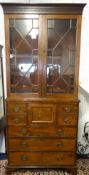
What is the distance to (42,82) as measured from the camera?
211 centimetres

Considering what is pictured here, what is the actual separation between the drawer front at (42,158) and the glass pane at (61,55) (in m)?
0.81

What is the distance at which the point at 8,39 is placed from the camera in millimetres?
2033

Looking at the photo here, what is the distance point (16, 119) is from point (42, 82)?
0.54 m

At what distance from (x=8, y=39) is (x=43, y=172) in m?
1.73

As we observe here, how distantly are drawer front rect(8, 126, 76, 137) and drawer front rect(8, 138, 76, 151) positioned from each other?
2.7 inches

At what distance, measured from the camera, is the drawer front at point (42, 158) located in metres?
2.26

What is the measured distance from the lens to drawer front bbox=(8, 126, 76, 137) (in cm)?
218

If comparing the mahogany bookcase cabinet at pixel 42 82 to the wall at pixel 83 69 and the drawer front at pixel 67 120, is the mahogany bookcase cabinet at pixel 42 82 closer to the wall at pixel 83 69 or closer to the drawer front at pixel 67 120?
the drawer front at pixel 67 120

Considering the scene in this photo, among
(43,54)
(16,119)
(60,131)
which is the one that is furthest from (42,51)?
(60,131)

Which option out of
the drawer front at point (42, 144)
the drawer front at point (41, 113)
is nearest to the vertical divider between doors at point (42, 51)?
the drawer front at point (41, 113)

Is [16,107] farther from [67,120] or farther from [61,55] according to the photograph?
[61,55]

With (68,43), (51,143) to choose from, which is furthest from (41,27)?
(51,143)

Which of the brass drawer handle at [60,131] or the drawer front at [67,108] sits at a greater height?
the drawer front at [67,108]

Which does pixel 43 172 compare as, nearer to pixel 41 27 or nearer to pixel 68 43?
pixel 68 43
